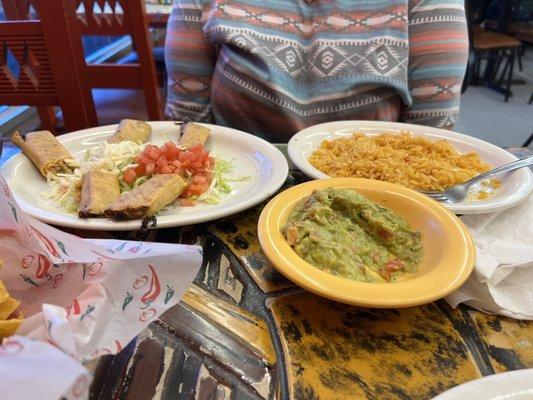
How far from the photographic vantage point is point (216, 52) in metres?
1.76

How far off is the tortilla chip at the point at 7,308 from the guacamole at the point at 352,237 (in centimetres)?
50

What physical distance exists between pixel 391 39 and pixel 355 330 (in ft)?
3.95

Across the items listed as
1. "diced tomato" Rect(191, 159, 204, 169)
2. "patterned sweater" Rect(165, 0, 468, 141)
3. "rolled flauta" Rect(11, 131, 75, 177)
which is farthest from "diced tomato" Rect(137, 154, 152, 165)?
"patterned sweater" Rect(165, 0, 468, 141)

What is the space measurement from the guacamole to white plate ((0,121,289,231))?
0.20 m

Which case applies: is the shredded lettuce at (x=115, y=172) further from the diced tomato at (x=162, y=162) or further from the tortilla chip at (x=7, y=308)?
the tortilla chip at (x=7, y=308)

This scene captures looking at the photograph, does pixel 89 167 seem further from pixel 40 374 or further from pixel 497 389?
pixel 497 389

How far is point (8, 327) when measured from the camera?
613mm

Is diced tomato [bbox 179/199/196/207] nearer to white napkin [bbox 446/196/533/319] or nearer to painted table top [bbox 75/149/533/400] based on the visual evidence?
painted table top [bbox 75/149/533/400]

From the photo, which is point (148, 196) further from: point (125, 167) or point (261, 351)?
point (261, 351)

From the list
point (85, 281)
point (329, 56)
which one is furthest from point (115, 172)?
point (329, 56)

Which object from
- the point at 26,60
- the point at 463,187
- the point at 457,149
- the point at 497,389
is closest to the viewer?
the point at 497,389

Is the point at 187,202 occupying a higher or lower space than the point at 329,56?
lower

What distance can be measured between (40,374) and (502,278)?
0.84 m

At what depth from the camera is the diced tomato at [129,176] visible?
1221mm
